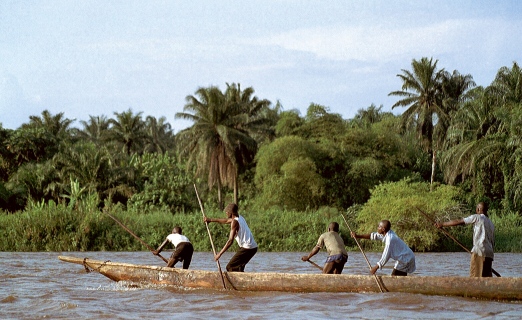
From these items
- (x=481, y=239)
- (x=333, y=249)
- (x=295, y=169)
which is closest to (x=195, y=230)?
(x=295, y=169)

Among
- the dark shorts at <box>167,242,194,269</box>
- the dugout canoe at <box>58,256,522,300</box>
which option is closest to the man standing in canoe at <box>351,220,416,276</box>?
the dugout canoe at <box>58,256,522,300</box>

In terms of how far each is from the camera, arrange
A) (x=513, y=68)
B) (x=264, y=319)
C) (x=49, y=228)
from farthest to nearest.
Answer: (x=513, y=68), (x=49, y=228), (x=264, y=319)

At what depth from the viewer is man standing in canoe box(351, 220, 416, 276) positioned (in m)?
11.1

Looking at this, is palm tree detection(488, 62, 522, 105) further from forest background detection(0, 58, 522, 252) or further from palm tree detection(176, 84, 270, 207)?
palm tree detection(176, 84, 270, 207)

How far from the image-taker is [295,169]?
4422 cm

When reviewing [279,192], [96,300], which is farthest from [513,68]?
[96,300]

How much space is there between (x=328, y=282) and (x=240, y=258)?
5.26ft

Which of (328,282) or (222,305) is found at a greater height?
(328,282)

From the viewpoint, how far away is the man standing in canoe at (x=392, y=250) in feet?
36.4

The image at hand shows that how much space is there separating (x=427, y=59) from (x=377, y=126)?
5.21m

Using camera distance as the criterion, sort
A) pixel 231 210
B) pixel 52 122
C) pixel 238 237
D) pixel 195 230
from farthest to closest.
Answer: pixel 52 122 → pixel 195 230 → pixel 238 237 → pixel 231 210

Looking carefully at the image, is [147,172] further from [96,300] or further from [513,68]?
[96,300]

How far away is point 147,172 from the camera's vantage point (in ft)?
148

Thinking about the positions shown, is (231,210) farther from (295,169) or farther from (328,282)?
(295,169)
